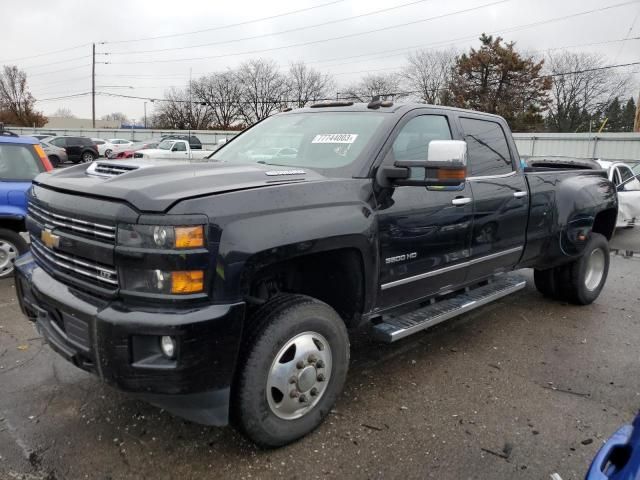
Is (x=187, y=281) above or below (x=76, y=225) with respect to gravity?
below

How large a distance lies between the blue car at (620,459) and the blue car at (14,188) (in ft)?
18.7

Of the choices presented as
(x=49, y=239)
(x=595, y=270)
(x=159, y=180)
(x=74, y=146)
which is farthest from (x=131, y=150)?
(x=159, y=180)

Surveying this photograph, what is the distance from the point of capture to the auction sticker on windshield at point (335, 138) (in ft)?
11.2

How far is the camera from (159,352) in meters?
2.33

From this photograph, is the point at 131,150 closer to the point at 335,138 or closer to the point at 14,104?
the point at 335,138

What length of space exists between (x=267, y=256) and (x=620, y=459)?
1.61m

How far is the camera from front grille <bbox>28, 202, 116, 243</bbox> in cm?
237

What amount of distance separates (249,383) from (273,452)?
513mm

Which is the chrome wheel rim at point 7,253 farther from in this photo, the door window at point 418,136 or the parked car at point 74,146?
the parked car at point 74,146

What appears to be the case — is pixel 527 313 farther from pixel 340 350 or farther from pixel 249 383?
pixel 249 383

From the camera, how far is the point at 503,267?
14.6ft

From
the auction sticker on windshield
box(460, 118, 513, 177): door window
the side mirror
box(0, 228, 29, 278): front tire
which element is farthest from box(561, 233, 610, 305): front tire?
box(0, 228, 29, 278): front tire

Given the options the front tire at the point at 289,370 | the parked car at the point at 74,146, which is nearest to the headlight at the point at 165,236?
the front tire at the point at 289,370

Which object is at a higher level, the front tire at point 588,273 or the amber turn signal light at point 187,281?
the amber turn signal light at point 187,281
